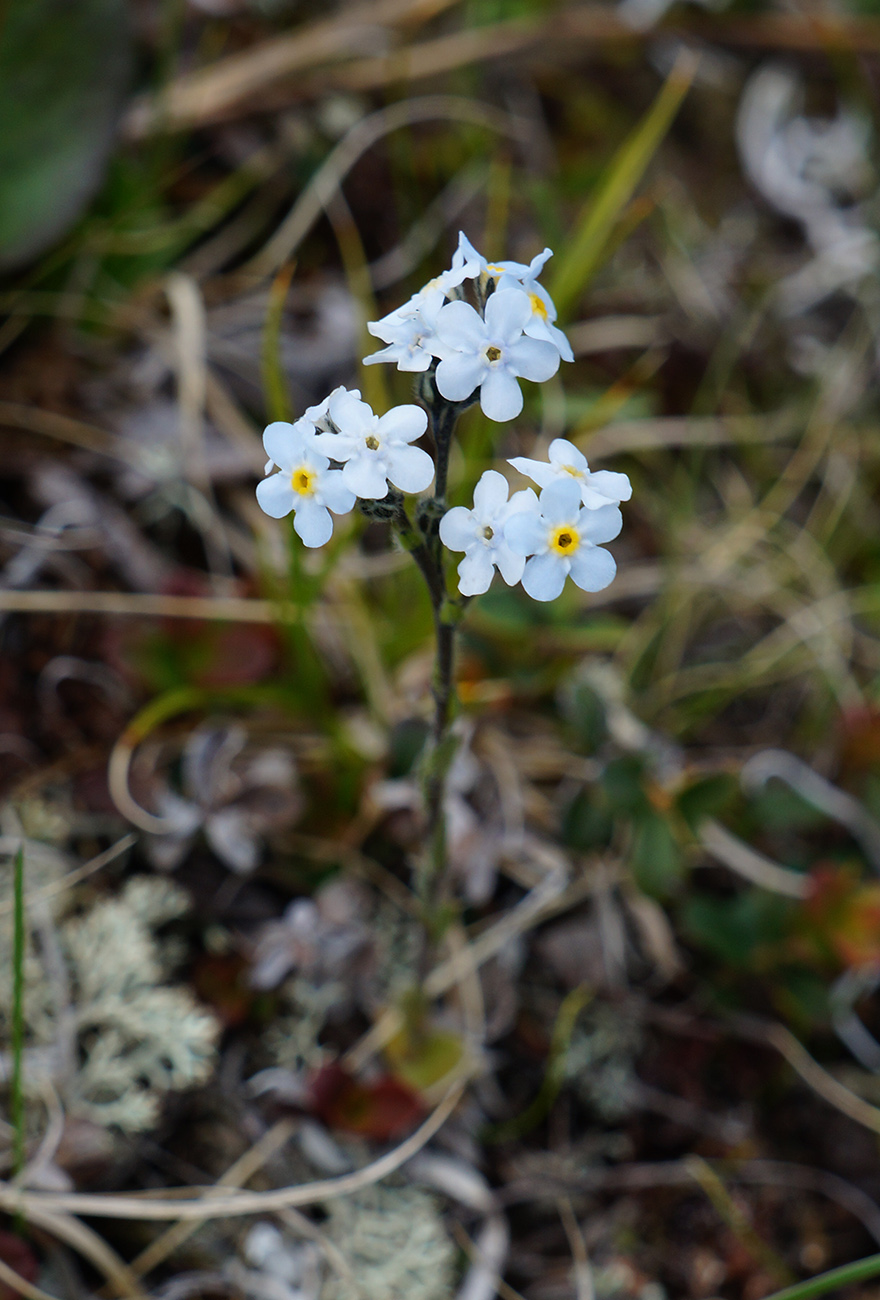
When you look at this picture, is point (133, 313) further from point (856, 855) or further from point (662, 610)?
point (856, 855)

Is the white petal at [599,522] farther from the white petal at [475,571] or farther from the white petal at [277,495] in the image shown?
the white petal at [277,495]

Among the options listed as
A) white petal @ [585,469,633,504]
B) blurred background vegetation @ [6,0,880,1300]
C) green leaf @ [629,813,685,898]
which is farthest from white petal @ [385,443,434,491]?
green leaf @ [629,813,685,898]

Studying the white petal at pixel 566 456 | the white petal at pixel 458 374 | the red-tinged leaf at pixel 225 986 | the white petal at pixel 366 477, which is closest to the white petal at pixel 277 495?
the white petal at pixel 366 477

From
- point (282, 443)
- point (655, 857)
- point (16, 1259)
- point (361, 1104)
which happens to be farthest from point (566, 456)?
point (16, 1259)

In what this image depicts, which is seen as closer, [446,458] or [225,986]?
[446,458]

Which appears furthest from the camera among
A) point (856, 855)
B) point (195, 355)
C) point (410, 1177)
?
point (195, 355)

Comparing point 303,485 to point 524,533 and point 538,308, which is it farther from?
point 538,308

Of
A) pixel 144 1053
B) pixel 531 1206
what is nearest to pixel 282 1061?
pixel 144 1053
